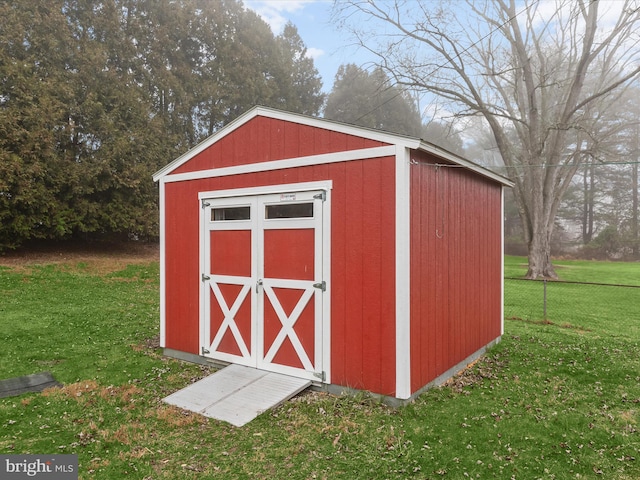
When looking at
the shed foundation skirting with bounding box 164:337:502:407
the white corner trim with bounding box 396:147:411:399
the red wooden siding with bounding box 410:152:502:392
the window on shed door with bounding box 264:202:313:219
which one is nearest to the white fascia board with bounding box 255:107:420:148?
the white corner trim with bounding box 396:147:411:399

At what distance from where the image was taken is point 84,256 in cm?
1484

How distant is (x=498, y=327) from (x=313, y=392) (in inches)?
145

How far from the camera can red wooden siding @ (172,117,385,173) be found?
449cm

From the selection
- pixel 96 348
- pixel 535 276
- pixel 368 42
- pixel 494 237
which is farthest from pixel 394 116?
pixel 96 348

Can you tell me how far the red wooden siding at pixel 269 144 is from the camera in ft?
14.7

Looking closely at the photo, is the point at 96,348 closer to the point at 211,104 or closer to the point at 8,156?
the point at 8,156

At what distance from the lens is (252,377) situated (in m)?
4.88

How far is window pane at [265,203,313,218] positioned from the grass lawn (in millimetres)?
1999

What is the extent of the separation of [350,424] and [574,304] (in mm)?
9279

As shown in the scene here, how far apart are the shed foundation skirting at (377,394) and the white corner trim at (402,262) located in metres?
0.14

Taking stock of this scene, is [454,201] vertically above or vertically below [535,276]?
above

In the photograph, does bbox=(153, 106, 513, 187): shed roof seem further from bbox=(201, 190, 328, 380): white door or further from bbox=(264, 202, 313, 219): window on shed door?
bbox=(264, 202, 313, 219): window on shed door

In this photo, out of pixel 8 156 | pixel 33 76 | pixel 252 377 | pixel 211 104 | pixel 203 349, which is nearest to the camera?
pixel 252 377

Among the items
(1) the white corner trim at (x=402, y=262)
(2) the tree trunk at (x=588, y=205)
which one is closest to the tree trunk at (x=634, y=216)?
(2) the tree trunk at (x=588, y=205)
